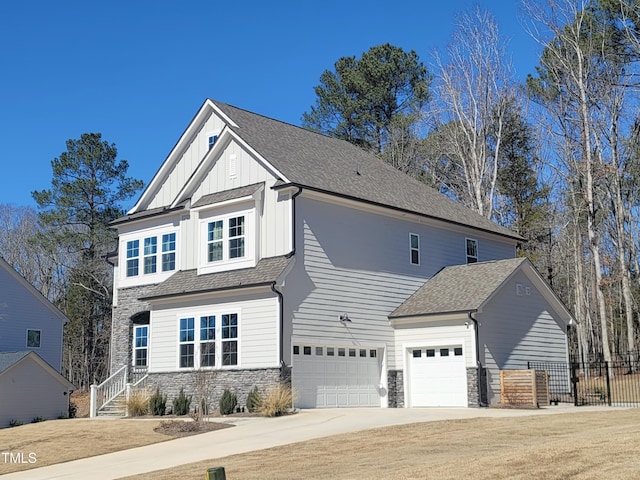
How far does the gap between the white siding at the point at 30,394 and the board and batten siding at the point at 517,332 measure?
65.5 feet

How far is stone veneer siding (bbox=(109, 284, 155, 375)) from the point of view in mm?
30688

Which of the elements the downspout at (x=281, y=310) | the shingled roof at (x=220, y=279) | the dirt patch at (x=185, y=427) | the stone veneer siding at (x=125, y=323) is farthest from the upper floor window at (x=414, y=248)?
the dirt patch at (x=185, y=427)

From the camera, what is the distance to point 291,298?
25.3 meters

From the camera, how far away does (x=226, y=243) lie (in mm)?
27703

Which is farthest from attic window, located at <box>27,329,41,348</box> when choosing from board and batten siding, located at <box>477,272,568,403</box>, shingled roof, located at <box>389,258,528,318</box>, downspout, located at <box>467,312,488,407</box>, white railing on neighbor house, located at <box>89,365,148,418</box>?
board and batten siding, located at <box>477,272,568,403</box>

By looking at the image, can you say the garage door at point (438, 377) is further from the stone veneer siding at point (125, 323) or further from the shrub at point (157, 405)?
the stone veneer siding at point (125, 323)

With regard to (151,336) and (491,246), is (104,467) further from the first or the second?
(491,246)

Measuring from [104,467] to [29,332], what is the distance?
2602 centimetres

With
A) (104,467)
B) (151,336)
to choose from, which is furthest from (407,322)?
(104,467)

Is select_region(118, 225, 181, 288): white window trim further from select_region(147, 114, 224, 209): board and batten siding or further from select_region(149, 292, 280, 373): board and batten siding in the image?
select_region(149, 292, 280, 373): board and batten siding

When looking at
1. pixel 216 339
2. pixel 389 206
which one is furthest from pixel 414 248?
pixel 216 339

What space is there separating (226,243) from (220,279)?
145 cm

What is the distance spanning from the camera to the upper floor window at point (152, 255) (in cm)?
3053

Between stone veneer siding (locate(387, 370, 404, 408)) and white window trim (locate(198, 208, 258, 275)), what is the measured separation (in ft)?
21.4
